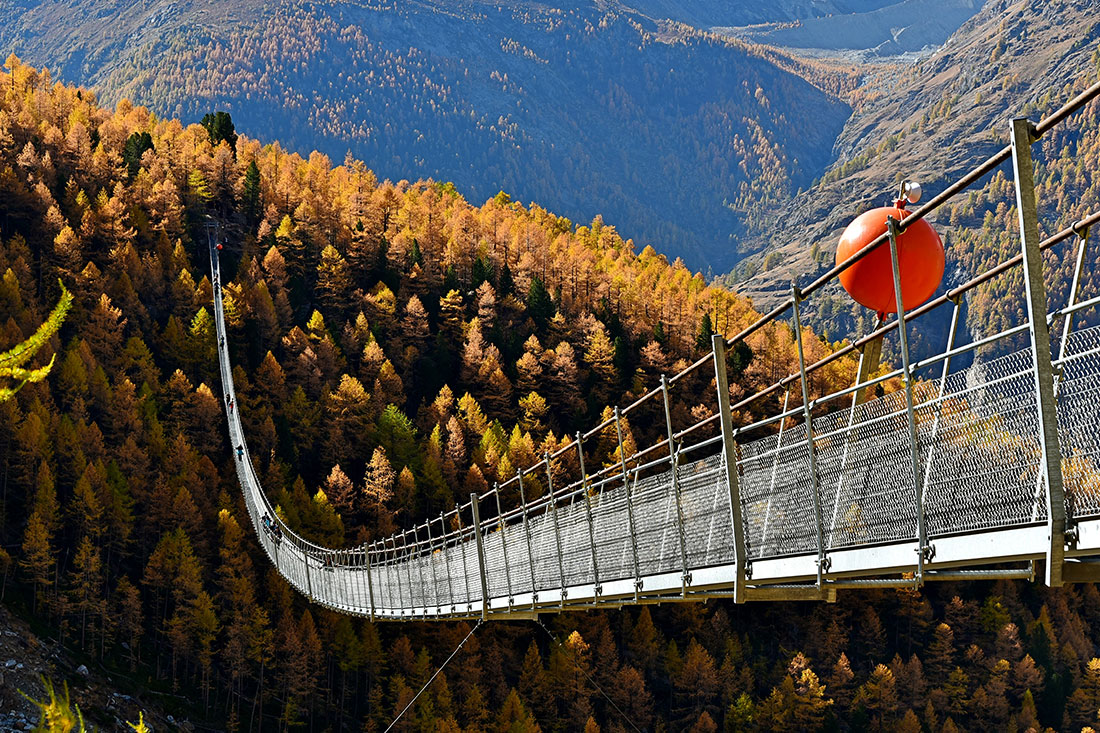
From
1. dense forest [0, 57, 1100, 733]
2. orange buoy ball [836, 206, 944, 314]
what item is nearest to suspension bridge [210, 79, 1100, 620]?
orange buoy ball [836, 206, 944, 314]

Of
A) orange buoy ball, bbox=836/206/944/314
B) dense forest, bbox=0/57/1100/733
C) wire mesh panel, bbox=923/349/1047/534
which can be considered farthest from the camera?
dense forest, bbox=0/57/1100/733

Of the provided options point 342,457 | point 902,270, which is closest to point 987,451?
point 902,270

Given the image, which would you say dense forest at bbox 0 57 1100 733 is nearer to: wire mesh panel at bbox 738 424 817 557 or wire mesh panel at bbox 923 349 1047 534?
wire mesh panel at bbox 738 424 817 557

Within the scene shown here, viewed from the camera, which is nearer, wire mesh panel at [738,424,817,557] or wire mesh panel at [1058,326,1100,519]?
wire mesh panel at [1058,326,1100,519]

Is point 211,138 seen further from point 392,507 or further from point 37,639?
point 37,639

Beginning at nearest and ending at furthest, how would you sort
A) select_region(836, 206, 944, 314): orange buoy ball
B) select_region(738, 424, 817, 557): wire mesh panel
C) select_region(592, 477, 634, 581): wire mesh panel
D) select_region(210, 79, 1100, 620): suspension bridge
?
select_region(210, 79, 1100, 620): suspension bridge → select_region(738, 424, 817, 557): wire mesh panel → select_region(836, 206, 944, 314): orange buoy ball → select_region(592, 477, 634, 581): wire mesh panel
